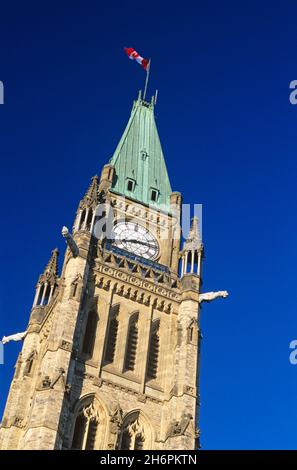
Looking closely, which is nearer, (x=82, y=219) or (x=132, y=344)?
(x=132, y=344)

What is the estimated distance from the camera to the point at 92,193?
4575 cm

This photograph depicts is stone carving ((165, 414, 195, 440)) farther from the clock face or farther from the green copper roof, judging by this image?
the green copper roof

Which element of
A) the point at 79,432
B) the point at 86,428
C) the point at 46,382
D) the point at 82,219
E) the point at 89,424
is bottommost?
the point at 79,432

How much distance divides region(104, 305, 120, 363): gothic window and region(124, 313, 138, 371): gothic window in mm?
786

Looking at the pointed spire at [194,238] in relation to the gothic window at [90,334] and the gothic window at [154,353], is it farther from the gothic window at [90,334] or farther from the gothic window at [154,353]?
the gothic window at [90,334]

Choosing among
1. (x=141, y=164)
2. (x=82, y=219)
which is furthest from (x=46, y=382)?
(x=141, y=164)

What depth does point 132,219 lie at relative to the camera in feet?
161

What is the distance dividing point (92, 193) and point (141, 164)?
10046 millimetres

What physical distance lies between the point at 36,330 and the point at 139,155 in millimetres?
17801

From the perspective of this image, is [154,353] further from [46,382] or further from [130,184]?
[130,184]

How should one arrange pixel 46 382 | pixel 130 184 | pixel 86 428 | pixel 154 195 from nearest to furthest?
pixel 46 382 < pixel 86 428 < pixel 130 184 < pixel 154 195

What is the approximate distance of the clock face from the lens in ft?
Result: 152

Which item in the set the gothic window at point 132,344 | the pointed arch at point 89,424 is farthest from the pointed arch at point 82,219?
the pointed arch at point 89,424

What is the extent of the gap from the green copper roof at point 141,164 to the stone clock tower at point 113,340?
3.79 feet
